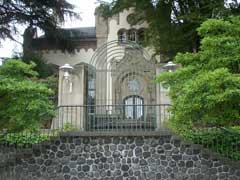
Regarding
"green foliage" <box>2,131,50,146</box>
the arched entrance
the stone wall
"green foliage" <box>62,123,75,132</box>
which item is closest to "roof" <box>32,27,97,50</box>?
the arched entrance

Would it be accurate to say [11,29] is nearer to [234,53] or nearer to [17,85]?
[17,85]

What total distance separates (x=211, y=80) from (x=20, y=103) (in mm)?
5245

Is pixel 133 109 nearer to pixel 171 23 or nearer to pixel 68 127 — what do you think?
pixel 68 127

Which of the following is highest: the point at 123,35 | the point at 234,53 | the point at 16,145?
the point at 123,35

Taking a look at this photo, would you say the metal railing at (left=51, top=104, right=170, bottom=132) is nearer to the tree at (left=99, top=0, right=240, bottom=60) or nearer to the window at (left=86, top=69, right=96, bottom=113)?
the window at (left=86, top=69, right=96, bottom=113)

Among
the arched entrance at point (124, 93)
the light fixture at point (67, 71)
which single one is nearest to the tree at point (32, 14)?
the arched entrance at point (124, 93)

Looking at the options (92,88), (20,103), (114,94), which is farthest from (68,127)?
(114,94)

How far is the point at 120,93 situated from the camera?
17.9m

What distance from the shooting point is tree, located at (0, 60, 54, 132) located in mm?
10953

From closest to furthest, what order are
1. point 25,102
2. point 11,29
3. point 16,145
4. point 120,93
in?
point 25,102 → point 16,145 → point 120,93 → point 11,29

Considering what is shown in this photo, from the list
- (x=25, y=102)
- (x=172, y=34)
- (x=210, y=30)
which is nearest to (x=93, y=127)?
(x=25, y=102)

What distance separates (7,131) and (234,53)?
7080 millimetres

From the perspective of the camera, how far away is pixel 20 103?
11000 millimetres

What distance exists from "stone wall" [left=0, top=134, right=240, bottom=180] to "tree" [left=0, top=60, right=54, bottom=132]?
164 centimetres
